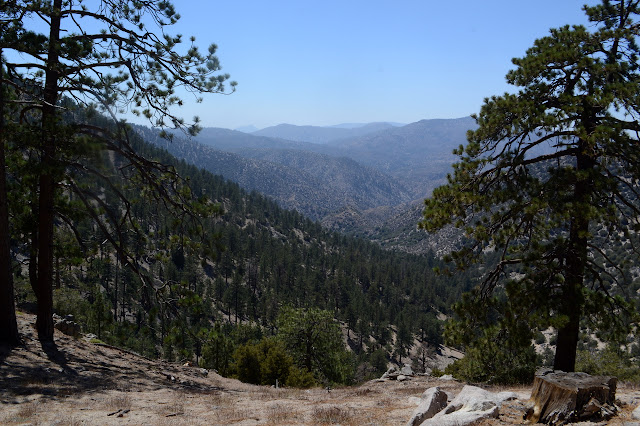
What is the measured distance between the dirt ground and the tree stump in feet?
0.78

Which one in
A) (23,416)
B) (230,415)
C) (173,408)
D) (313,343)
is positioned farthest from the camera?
(313,343)

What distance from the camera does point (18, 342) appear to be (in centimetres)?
1079

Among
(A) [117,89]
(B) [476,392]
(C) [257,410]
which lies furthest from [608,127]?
(A) [117,89]

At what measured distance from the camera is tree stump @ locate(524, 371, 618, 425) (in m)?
5.99

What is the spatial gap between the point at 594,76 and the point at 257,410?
10220 millimetres

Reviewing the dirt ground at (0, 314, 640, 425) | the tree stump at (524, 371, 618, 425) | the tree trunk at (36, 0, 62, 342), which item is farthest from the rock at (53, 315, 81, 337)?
the tree stump at (524, 371, 618, 425)

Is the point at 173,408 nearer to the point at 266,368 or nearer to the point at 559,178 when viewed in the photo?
the point at 559,178

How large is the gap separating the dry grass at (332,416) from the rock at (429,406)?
3.69 ft

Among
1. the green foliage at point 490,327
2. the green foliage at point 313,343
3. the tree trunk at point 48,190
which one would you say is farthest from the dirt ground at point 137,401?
the green foliage at point 313,343

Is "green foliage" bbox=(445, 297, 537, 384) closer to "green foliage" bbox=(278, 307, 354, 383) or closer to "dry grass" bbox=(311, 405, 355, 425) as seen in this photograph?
"dry grass" bbox=(311, 405, 355, 425)

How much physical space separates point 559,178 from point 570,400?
535cm

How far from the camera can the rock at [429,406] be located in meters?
6.45

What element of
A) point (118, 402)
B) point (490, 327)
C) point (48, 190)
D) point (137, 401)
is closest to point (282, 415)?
point (137, 401)

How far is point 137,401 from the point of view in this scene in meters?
8.52
